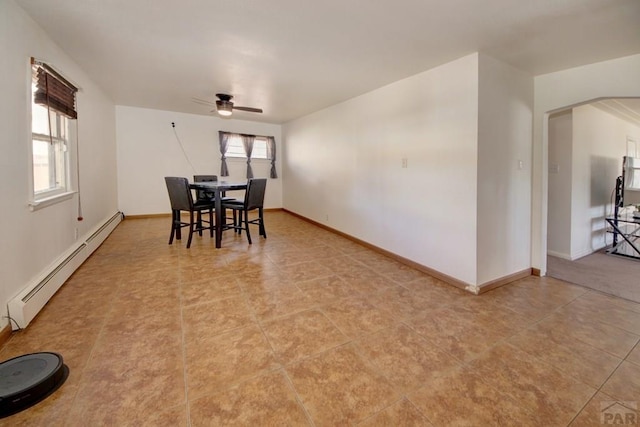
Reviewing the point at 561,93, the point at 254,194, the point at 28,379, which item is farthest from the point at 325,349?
the point at 561,93

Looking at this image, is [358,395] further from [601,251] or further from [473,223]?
[601,251]

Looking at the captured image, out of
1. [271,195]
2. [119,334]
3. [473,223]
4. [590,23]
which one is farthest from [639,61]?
[271,195]

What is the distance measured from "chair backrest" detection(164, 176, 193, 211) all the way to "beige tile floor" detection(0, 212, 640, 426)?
1107 millimetres

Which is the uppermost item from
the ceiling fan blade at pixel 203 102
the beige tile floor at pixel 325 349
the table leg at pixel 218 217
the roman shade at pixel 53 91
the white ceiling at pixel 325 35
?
the ceiling fan blade at pixel 203 102

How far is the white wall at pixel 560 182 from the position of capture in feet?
12.3

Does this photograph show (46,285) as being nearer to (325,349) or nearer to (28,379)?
(28,379)

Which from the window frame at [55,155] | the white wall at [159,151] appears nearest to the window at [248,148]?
the white wall at [159,151]

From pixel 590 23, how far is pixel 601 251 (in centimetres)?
392

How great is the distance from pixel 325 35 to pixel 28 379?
2967mm

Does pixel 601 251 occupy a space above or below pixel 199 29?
below

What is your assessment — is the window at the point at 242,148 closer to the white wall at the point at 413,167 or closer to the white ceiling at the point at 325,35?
the white wall at the point at 413,167

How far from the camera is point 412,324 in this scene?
204 centimetres

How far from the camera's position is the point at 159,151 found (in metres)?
5.89

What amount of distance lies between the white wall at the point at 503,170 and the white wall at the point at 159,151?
5417 mm
